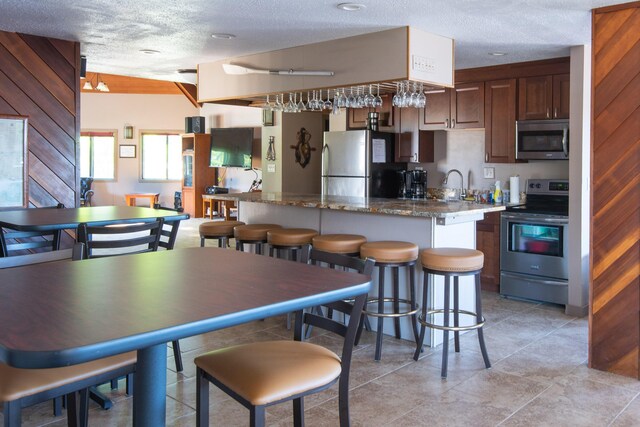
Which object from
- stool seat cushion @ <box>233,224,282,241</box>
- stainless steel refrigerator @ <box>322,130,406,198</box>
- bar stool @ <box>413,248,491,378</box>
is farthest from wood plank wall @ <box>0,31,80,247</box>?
bar stool @ <box>413,248,491,378</box>

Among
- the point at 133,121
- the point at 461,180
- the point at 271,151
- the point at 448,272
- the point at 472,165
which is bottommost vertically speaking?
the point at 448,272

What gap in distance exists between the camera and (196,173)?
39.2 feet

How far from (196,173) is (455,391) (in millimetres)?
9494

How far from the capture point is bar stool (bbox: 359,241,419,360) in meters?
3.80

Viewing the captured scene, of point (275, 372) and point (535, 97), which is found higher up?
point (535, 97)

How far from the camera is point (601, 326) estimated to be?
359 cm

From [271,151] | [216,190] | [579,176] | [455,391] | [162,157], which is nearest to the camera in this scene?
[455,391]

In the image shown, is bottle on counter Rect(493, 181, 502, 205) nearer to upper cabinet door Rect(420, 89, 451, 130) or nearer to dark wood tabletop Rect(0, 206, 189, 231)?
upper cabinet door Rect(420, 89, 451, 130)

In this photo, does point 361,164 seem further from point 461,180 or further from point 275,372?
point 275,372

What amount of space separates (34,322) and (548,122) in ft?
16.6

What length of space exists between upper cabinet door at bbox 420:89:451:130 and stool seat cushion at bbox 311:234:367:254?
254cm

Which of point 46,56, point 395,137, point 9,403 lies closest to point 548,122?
point 395,137

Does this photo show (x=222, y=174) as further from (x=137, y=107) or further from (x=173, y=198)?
(x=137, y=107)

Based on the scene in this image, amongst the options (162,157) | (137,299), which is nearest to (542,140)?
(137,299)
